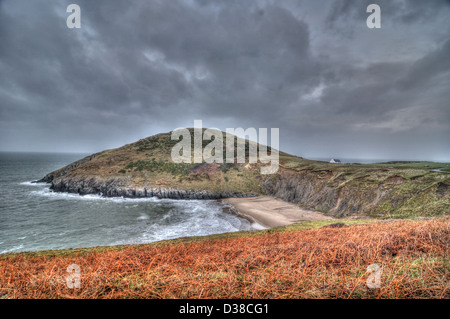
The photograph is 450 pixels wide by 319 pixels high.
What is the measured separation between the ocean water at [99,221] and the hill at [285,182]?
265 inches

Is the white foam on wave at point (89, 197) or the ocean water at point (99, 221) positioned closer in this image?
the ocean water at point (99, 221)

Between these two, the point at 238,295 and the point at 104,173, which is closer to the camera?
the point at 238,295

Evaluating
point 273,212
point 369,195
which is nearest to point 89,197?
point 273,212

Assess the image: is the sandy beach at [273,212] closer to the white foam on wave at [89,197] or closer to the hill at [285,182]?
the hill at [285,182]

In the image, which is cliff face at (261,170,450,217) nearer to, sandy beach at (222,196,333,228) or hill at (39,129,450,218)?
hill at (39,129,450,218)

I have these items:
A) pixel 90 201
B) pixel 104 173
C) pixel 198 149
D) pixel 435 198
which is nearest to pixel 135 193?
pixel 90 201

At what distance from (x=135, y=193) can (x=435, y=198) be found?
155 ft

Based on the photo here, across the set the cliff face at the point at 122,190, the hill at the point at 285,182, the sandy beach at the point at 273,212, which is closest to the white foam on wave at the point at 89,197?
the cliff face at the point at 122,190

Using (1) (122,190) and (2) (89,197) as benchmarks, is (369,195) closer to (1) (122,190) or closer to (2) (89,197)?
(1) (122,190)

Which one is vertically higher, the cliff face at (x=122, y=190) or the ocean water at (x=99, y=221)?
the cliff face at (x=122, y=190)

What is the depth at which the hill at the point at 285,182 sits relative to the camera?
18.9m

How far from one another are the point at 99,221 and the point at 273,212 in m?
25.4

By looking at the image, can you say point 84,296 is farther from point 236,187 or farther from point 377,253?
point 236,187

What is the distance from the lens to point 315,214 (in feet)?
82.8
